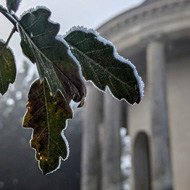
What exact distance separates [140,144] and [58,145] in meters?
16.7

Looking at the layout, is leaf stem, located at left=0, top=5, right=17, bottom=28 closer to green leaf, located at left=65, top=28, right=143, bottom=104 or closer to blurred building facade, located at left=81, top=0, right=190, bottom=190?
green leaf, located at left=65, top=28, right=143, bottom=104

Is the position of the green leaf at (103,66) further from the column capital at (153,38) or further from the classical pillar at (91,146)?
the classical pillar at (91,146)

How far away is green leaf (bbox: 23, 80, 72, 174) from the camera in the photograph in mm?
643

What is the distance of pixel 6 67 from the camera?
63 cm

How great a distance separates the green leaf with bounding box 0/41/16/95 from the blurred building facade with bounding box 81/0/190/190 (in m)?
11.9

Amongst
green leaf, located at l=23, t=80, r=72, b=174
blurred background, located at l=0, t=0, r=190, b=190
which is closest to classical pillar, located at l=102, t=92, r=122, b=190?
blurred background, located at l=0, t=0, r=190, b=190

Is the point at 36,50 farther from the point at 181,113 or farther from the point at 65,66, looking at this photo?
the point at 181,113

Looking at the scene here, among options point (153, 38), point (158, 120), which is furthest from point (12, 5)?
point (153, 38)

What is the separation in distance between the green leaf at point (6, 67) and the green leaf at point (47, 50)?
0.08 m

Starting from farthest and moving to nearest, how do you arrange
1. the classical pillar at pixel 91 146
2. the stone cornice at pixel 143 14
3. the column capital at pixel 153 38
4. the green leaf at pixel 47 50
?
the classical pillar at pixel 91 146, the column capital at pixel 153 38, the stone cornice at pixel 143 14, the green leaf at pixel 47 50

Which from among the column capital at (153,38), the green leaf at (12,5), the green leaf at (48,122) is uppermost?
the column capital at (153,38)

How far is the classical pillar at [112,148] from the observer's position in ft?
45.3

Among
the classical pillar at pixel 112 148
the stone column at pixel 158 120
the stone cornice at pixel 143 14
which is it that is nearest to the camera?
the stone column at pixel 158 120

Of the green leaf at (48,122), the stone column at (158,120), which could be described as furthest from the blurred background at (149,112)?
the green leaf at (48,122)
